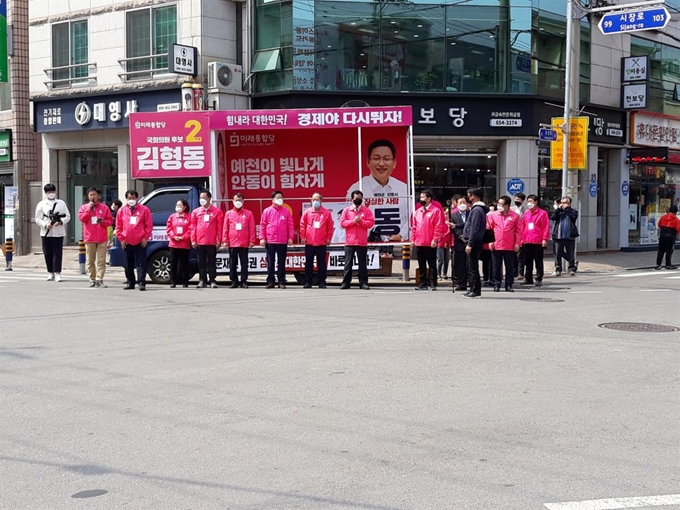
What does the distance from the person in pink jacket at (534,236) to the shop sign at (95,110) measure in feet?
38.2

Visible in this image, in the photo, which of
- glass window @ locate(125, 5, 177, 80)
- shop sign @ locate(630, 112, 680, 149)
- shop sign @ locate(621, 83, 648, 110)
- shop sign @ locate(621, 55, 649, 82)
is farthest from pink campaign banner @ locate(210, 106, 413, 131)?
shop sign @ locate(630, 112, 680, 149)

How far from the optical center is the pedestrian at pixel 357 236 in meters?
16.7

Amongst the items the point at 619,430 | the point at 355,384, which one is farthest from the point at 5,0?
the point at 619,430

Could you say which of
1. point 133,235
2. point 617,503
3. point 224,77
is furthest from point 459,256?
point 617,503

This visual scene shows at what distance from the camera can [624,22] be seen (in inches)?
800

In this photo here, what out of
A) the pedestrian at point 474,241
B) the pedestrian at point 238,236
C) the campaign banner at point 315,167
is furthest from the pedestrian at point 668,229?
the pedestrian at point 238,236

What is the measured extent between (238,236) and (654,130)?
1881cm

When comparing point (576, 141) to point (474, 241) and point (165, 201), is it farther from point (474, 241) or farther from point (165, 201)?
point (165, 201)

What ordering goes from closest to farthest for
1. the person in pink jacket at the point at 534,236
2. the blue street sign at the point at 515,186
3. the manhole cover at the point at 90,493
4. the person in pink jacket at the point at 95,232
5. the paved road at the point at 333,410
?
Answer: the manhole cover at the point at 90,493 → the paved road at the point at 333,410 → the person in pink jacket at the point at 95,232 → the person in pink jacket at the point at 534,236 → the blue street sign at the point at 515,186

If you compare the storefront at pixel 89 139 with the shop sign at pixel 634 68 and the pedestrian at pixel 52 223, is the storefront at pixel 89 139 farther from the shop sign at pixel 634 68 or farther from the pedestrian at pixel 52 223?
the shop sign at pixel 634 68

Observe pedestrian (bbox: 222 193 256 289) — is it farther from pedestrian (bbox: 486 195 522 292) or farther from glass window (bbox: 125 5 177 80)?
glass window (bbox: 125 5 177 80)

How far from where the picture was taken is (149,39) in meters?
26.0

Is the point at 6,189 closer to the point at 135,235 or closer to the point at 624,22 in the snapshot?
the point at 135,235

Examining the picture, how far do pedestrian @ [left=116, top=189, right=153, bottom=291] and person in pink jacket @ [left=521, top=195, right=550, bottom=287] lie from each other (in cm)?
794
